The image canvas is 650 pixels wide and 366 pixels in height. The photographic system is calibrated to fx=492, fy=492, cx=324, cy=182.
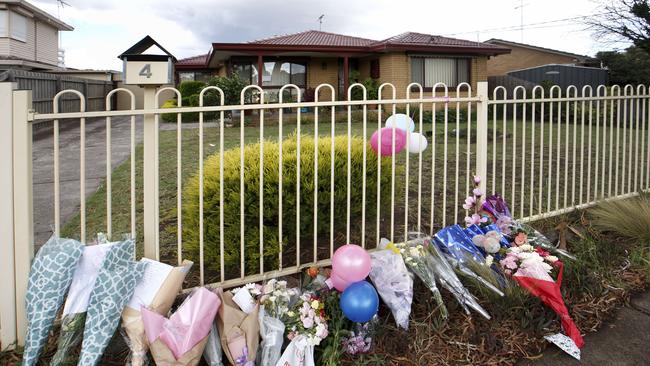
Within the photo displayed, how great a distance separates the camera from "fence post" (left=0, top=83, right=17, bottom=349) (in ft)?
7.61

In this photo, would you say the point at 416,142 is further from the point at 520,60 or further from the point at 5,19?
the point at 520,60

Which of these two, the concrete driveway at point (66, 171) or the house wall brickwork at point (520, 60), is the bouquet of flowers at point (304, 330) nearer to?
the concrete driveway at point (66, 171)

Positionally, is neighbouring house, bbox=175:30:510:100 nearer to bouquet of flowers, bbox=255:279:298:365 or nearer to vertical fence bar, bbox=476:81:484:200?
vertical fence bar, bbox=476:81:484:200

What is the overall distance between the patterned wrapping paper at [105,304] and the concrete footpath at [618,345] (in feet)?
6.61

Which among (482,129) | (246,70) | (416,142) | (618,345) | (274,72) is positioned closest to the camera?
(618,345)

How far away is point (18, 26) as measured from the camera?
73.3ft

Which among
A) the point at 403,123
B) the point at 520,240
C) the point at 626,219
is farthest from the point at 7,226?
the point at 626,219

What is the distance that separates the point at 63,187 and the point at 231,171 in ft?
15.6

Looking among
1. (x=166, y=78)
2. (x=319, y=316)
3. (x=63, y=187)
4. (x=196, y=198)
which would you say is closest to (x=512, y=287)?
(x=319, y=316)

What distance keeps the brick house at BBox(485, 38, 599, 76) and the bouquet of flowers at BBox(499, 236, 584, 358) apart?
26696mm

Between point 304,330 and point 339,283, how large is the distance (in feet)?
1.30

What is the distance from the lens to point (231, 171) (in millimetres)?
3197

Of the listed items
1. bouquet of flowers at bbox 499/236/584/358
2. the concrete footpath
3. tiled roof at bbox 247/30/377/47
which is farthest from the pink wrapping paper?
tiled roof at bbox 247/30/377/47

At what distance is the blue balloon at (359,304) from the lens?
8.20 feet
